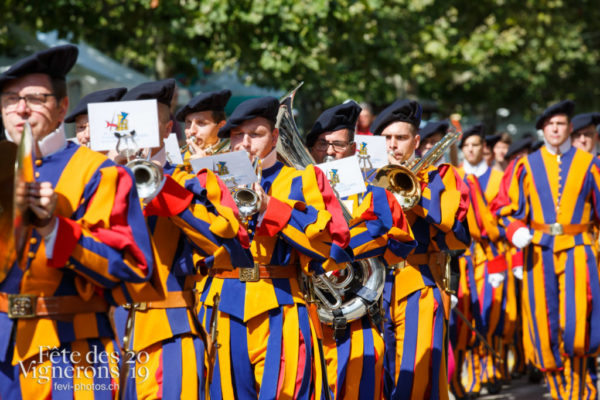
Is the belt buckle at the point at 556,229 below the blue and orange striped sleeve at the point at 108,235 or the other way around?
below

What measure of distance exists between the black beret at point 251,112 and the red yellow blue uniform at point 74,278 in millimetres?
1512

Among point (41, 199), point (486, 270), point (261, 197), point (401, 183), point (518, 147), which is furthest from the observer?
point (518, 147)

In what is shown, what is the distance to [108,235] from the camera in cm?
373

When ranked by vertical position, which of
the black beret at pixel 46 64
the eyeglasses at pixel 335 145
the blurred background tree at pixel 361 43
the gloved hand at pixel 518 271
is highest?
the blurred background tree at pixel 361 43

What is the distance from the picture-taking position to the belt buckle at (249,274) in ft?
17.2

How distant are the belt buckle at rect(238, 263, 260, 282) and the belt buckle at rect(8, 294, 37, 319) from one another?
1665 mm

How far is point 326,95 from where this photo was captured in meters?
17.3

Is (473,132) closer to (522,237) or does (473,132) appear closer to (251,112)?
(522,237)

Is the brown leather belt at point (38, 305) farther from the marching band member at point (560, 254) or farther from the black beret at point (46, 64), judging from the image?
the marching band member at point (560, 254)

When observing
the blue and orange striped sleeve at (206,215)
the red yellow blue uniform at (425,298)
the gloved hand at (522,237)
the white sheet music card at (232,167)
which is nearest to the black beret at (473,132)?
the gloved hand at (522,237)

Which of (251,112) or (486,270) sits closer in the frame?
(251,112)

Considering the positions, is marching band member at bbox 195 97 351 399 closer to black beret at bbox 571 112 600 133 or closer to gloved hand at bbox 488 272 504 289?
gloved hand at bbox 488 272 504 289

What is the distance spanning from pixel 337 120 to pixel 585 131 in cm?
489

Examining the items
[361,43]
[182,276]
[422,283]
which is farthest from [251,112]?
[361,43]
